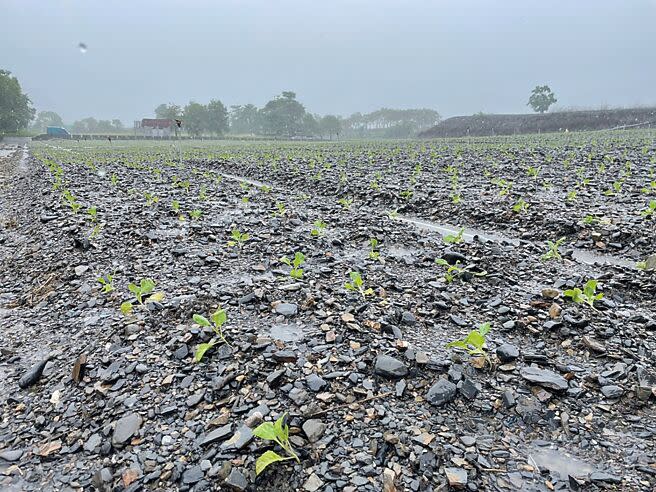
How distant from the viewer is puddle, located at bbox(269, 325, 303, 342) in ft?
12.9

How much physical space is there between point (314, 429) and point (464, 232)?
6.34m

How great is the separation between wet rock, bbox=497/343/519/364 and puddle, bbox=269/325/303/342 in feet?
6.02

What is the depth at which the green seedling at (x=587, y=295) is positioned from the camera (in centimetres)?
431

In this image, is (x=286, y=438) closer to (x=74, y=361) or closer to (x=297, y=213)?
(x=74, y=361)

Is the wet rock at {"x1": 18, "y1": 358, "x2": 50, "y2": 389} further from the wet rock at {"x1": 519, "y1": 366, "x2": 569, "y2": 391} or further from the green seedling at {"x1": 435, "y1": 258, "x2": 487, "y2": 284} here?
the green seedling at {"x1": 435, "y1": 258, "x2": 487, "y2": 284}

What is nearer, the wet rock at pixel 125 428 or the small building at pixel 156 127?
the wet rock at pixel 125 428

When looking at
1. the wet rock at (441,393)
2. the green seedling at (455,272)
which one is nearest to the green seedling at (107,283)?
the wet rock at (441,393)

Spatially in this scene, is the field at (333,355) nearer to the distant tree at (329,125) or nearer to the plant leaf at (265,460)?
the plant leaf at (265,460)

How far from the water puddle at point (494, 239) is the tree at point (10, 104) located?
92.4 metres

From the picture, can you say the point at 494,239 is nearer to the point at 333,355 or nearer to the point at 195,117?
the point at 333,355

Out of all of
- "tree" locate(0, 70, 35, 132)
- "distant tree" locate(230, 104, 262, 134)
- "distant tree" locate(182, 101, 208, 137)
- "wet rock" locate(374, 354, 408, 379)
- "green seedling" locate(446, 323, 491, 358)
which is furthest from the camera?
"distant tree" locate(230, 104, 262, 134)

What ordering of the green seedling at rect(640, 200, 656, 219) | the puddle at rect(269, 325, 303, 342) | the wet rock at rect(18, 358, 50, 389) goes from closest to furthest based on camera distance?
the wet rock at rect(18, 358, 50, 389) < the puddle at rect(269, 325, 303, 342) < the green seedling at rect(640, 200, 656, 219)

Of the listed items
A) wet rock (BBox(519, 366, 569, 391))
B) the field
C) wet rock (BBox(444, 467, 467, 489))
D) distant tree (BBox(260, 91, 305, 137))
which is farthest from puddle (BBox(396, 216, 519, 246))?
distant tree (BBox(260, 91, 305, 137))

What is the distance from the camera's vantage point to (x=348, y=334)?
3.92m
